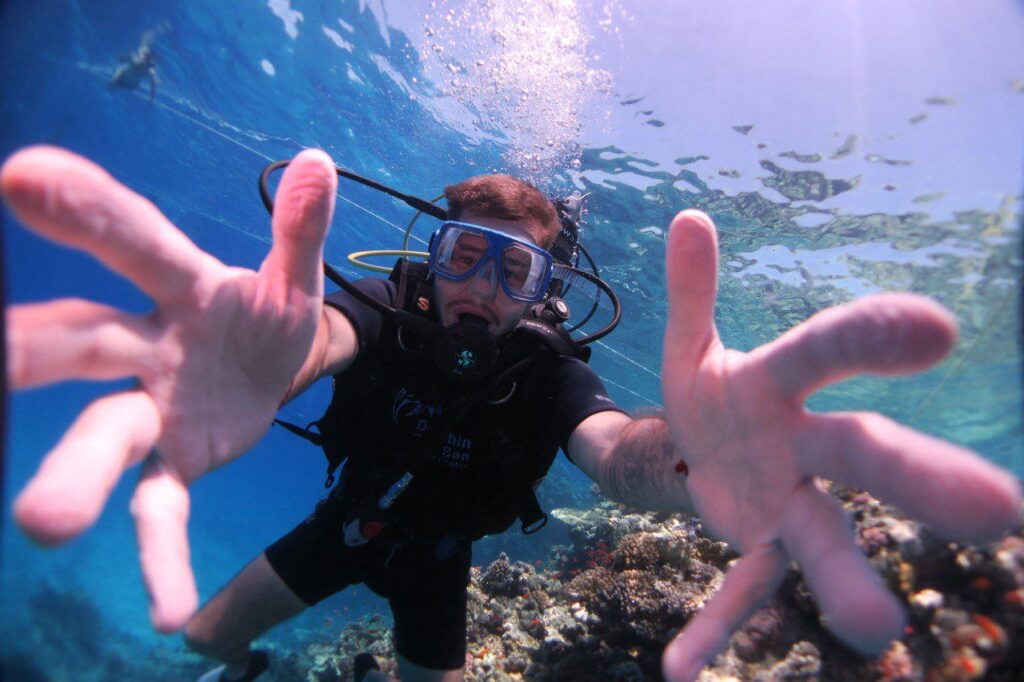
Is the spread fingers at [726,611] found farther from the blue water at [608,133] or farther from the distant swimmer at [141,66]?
the distant swimmer at [141,66]

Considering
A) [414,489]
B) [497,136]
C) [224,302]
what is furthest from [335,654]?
[497,136]

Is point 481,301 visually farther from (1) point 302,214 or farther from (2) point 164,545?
(2) point 164,545

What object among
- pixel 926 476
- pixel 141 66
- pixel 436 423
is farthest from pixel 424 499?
pixel 141 66

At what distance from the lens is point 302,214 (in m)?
1.49

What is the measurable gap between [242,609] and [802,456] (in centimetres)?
481

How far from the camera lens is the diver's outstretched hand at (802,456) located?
103 cm

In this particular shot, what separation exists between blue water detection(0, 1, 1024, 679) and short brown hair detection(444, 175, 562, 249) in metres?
3.33

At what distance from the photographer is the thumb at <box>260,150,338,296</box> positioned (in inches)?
58.0

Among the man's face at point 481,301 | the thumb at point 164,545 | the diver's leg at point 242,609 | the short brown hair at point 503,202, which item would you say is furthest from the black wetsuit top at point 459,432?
the thumb at point 164,545

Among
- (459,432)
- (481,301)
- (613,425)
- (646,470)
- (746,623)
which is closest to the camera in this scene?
(646,470)

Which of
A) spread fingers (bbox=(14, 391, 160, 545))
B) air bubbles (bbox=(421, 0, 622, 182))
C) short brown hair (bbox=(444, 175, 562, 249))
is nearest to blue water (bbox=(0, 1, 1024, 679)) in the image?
air bubbles (bbox=(421, 0, 622, 182))

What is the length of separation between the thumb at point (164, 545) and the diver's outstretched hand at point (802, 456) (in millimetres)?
1360

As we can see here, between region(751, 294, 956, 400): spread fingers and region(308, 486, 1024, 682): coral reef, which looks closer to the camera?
region(751, 294, 956, 400): spread fingers

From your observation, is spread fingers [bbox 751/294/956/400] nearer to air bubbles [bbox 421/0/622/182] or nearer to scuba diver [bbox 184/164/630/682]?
scuba diver [bbox 184/164/630/682]
